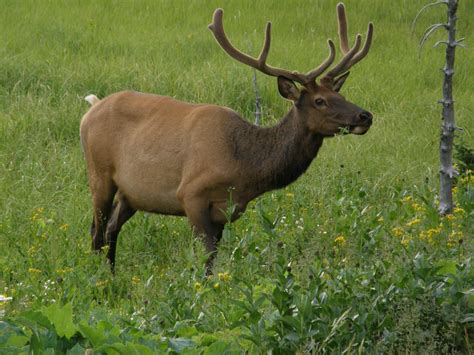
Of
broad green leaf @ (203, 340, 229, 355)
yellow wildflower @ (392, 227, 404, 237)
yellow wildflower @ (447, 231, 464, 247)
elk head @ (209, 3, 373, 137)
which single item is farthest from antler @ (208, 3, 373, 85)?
broad green leaf @ (203, 340, 229, 355)

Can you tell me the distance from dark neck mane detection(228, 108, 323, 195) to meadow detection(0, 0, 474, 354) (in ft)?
0.94

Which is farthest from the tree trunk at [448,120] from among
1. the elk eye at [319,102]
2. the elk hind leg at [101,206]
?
the elk hind leg at [101,206]

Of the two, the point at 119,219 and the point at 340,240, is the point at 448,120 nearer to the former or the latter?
the point at 340,240

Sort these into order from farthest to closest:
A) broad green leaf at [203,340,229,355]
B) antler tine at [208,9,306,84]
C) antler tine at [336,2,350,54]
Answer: antler tine at [336,2,350,54] → antler tine at [208,9,306,84] → broad green leaf at [203,340,229,355]

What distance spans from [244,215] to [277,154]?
28.8 inches

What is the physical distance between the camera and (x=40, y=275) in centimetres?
759

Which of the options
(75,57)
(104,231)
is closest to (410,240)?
(104,231)

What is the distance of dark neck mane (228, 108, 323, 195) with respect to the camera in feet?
28.8

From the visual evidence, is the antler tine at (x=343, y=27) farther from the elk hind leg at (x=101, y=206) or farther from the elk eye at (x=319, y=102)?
the elk hind leg at (x=101, y=206)

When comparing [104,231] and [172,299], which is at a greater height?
[172,299]

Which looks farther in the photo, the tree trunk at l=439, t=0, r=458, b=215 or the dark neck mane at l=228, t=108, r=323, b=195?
the dark neck mane at l=228, t=108, r=323, b=195

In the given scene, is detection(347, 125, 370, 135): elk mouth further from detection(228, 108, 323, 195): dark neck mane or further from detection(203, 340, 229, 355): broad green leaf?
detection(203, 340, 229, 355): broad green leaf

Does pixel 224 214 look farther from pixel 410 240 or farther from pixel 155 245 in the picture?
pixel 410 240

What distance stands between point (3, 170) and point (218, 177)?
103 inches
